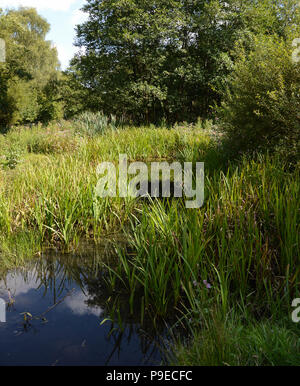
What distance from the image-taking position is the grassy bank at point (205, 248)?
1.85 m

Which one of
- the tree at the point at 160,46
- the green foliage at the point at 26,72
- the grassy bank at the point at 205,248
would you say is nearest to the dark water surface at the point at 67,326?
the grassy bank at the point at 205,248

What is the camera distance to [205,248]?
9.69 feet

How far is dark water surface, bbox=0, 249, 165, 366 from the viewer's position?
6.85 feet

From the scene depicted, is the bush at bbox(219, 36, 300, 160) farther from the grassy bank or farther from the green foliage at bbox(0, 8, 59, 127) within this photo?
the green foliage at bbox(0, 8, 59, 127)

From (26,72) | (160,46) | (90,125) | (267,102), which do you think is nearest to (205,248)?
(267,102)

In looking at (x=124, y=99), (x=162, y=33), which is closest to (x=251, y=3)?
(x=162, y=33)

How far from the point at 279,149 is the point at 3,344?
13.6 feet

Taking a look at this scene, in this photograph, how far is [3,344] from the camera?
86.7 inches

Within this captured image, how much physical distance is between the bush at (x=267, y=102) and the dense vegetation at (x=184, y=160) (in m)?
0.02

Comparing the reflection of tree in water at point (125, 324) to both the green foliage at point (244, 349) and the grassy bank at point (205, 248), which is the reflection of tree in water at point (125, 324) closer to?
the grassy bank at point (205, 248)

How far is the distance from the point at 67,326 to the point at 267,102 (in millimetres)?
4247

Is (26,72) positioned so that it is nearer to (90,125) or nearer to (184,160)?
(90,125)

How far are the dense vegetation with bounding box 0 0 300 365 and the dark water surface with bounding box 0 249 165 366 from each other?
20 centimetres
